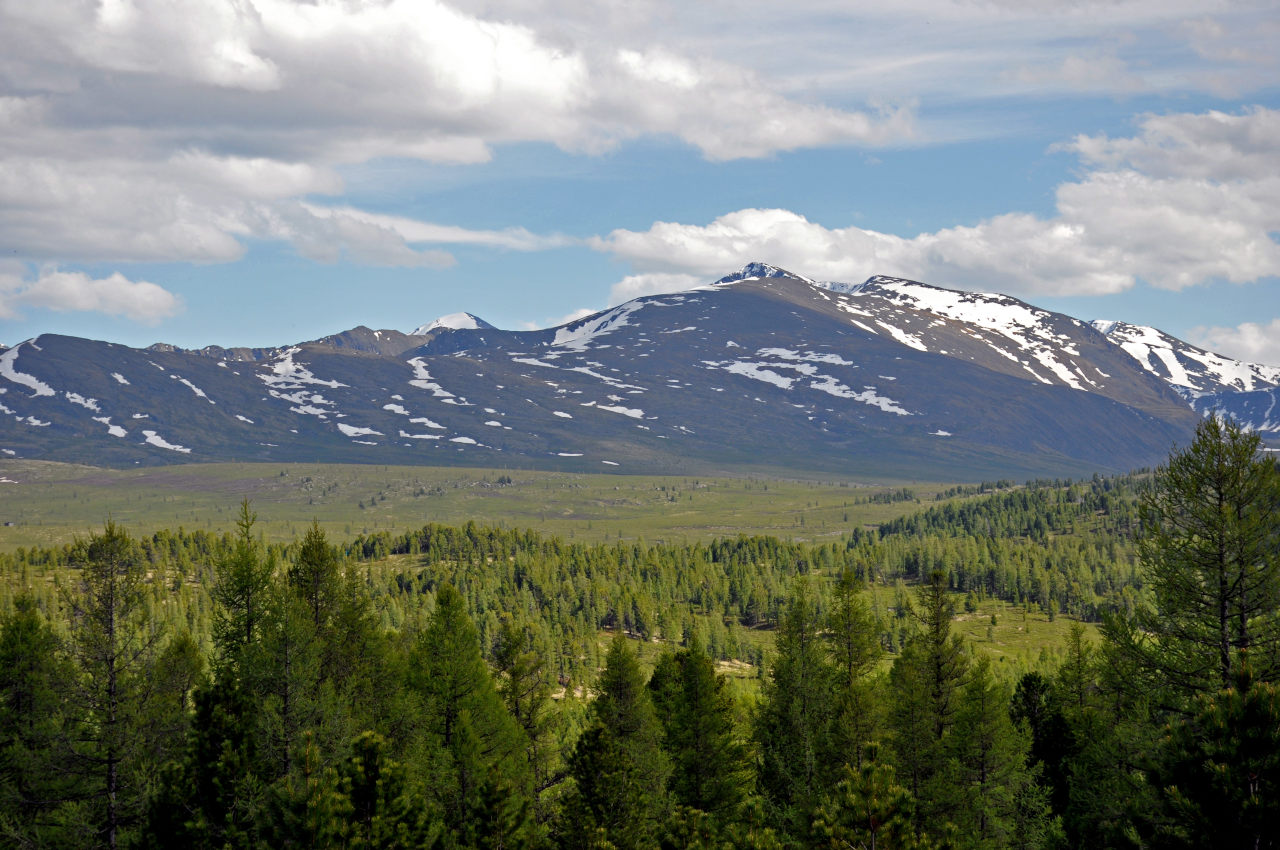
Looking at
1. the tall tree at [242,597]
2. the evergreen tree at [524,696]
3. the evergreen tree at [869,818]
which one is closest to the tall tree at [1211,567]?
the evergreen tree at [869,818]

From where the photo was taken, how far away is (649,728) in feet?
150

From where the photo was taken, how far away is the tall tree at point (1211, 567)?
101 ft

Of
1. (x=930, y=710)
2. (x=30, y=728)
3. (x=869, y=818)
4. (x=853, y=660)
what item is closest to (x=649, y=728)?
(x=853, y=660)

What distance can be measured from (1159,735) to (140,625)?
36.8m

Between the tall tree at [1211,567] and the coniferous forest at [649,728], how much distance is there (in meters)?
0.09

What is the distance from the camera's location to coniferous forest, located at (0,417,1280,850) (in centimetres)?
2936

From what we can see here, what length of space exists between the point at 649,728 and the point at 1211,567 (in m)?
24.9

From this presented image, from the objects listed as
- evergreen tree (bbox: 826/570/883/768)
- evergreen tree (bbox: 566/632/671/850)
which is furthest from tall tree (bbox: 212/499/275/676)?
evergreen tree (bbox: 826/570/883/768)

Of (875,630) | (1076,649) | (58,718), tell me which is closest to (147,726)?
(58,718)

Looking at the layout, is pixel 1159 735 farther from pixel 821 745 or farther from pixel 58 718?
pixel 58 718

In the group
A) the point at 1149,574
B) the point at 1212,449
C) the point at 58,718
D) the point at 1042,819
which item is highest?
the point at 1212,449

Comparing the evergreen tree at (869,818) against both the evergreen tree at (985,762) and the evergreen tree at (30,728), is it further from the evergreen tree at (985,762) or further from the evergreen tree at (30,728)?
the evergreen tree at (30,728)

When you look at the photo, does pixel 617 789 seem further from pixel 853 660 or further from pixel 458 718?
pixel 853 660

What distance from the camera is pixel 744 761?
4747 centimetres
